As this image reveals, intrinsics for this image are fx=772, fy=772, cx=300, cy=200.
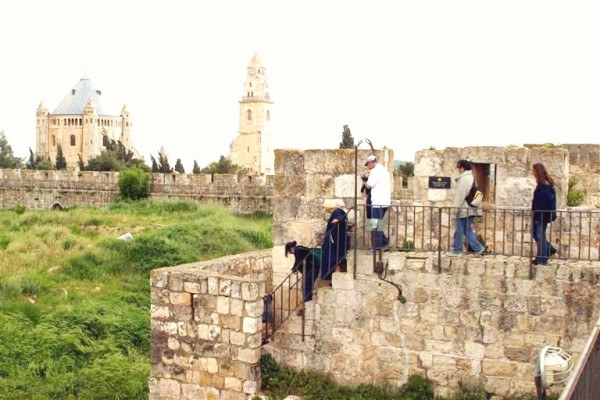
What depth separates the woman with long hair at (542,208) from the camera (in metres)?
7.00

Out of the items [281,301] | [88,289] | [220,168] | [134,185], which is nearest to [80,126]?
[220,168]

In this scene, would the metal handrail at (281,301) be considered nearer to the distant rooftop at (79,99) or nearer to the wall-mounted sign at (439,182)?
the wall-mounted sign at (439,182)

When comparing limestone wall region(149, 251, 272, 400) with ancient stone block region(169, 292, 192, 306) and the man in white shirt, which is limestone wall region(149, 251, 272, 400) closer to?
ancient stone block region(169, 292, 192, 306)

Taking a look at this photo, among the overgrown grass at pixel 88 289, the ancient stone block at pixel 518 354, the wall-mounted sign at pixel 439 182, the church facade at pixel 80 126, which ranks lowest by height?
the overgrown grass at pixel 88 289

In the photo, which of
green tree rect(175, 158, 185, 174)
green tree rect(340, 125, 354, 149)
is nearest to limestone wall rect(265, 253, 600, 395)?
green tree rect(340, 125, 354, 149)

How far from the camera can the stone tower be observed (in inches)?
3718

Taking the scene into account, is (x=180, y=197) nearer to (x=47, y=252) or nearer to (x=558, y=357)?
(x=47, y=252)

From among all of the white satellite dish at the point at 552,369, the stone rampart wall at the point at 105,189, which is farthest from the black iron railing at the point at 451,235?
the stone rampart wall at the point at 105,189

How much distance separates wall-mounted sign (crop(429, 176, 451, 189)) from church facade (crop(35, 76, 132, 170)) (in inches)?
3561

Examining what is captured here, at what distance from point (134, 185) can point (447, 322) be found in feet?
89.1

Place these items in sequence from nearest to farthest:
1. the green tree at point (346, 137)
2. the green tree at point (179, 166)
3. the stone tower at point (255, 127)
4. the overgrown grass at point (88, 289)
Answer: the overgrown grass at point (88, 289), the green tree at point (346, 137), the green tree at point (179, 166), the stone tower at point (255, 127)

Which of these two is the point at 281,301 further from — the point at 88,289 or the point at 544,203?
the point at 88,289

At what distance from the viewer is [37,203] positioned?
35906 mm

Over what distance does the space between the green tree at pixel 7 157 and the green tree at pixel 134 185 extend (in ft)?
140
